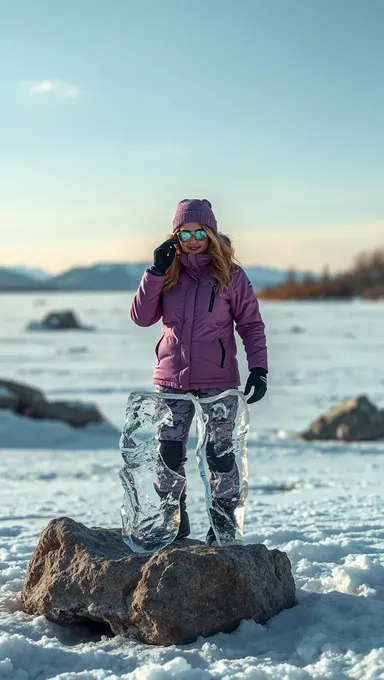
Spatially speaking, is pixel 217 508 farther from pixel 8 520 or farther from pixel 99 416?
pixel 99 416

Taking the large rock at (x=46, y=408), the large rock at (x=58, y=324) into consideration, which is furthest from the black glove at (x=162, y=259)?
the large rock at (x=58, y=324)

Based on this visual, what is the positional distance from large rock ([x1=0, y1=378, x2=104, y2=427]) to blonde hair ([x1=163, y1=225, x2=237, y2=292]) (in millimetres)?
6458

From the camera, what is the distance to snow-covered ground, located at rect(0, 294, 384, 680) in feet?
8.73

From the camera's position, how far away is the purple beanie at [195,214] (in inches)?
137

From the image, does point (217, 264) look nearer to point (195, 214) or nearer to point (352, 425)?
point (195, 214)

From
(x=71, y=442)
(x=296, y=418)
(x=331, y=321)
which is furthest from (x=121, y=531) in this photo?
(x=331, y=321)

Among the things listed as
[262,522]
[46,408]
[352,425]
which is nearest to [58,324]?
[46,408]

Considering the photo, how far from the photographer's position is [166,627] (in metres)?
2.81

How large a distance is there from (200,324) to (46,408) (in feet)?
22.5

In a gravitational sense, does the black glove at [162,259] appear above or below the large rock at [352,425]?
above

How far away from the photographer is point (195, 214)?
3.49 m

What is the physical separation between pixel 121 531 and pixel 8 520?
188 centimetres

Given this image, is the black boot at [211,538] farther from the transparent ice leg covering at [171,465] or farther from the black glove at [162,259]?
the black glove at [162,259]

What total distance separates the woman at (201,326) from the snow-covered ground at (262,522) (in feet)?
2.19
